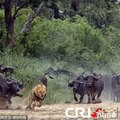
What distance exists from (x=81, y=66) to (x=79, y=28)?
7091 millimetres

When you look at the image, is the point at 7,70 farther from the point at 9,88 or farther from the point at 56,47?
the point at 56,47

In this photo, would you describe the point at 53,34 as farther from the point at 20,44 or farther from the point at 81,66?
the point at 20,44

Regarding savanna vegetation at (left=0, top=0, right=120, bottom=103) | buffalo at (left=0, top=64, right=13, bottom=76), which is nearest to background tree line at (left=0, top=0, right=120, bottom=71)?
savanna vegetation at (left=0, top=0, right=120, bottom=103)

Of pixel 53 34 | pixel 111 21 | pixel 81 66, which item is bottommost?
pixel 81 66

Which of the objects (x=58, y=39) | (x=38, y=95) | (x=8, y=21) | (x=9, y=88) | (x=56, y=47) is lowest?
(x=38, y=95)

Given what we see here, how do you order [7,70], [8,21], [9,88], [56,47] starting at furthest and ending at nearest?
[56,47]
[8,21]
[7,70]
[9,88]

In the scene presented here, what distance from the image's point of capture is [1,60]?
70.4ft

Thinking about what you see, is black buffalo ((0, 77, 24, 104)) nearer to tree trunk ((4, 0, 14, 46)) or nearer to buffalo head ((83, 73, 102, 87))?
buffalo head ((83, 73, 102, 87))

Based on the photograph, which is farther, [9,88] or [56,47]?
[56,47]

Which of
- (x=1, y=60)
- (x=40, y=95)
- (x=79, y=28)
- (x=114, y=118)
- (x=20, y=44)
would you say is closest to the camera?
(x=114, y=118)

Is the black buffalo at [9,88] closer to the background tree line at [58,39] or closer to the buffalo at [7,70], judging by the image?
the buffalo at [7,70]

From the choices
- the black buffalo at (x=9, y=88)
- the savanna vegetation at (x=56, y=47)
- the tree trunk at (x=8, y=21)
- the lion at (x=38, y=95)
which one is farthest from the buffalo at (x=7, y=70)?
the tree trunk at (x=8, y=21)

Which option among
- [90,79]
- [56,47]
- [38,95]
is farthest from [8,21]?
[38,95]

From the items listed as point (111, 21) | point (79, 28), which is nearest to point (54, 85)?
point (79, 28)
